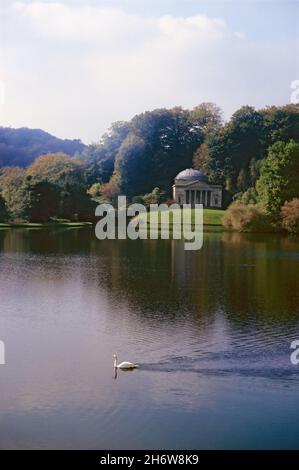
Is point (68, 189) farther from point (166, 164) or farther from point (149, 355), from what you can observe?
point (149, 355)

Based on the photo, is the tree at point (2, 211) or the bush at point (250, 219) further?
the tree at point (2, 211)

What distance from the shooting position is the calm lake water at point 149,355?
44.1 ft

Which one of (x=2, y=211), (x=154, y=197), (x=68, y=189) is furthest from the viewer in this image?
(x=154, y=197)

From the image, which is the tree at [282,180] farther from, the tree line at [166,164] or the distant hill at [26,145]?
the distant hill at [26,145]

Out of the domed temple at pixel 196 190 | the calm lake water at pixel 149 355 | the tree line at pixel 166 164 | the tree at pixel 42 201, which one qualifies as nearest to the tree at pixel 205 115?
the tree line at pixel 166 164

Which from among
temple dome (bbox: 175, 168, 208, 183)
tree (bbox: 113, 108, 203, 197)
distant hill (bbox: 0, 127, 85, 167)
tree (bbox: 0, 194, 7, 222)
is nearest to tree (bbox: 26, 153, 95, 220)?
tree (bbox: 0, 194, 7, 222)

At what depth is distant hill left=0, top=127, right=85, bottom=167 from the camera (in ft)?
410

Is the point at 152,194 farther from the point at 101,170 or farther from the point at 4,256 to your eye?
the point at 4,256

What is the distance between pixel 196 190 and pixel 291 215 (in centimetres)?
2197

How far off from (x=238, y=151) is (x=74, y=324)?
62091 millimetres

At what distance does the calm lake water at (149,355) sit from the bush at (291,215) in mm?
25558

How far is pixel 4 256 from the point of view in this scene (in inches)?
1506

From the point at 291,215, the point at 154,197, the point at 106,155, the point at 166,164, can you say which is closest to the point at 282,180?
the point at 291,215

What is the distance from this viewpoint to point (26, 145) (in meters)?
135
